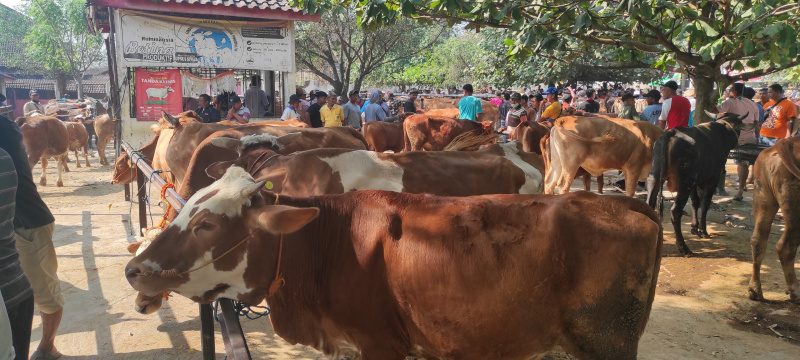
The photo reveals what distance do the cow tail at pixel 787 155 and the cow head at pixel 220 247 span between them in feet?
16.2

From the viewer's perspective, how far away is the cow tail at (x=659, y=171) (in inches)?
296

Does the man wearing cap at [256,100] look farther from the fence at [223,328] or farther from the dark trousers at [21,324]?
the dark trousers at [21,324]

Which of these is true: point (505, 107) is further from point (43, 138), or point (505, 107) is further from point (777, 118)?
point (43, 138)

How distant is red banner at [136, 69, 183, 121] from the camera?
11414 mm

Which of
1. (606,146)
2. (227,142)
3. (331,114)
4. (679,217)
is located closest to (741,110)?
(606,146)

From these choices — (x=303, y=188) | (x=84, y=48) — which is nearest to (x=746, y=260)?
(x=303, y=188)

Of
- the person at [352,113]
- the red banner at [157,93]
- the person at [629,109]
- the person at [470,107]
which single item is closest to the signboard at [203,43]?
the red banner at [157,93]

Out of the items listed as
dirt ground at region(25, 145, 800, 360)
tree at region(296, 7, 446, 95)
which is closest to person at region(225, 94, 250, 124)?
dirt ground at region(25, 145, 800, 360)

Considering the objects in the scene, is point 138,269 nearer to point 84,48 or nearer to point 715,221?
point 715,221

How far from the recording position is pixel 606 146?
29.9ft

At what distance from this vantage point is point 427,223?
285 cm

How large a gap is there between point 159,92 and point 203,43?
1414 mm

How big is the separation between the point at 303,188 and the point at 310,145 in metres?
2.43

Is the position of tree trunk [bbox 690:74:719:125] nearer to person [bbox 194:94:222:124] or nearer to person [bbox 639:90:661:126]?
person [bbox 639:90:661:126]
